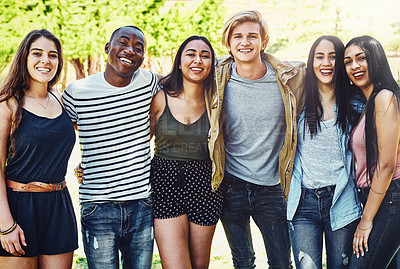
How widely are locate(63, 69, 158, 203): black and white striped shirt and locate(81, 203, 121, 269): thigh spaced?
0.29 ft

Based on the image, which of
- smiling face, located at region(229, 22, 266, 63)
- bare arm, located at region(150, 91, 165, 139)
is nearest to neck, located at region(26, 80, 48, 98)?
bare arm, located at region(150, 91, 165, 139)

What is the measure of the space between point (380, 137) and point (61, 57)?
2.40m

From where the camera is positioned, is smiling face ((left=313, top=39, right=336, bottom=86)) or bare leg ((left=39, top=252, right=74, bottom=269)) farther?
smiling face ((left=313, top=39, right=336, bottom=86))

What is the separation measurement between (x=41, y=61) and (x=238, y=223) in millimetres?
2008

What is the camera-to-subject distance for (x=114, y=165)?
3.27 m

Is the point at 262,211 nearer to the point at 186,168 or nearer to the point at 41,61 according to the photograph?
the point at 186,168

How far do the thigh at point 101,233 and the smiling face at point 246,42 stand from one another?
5.31 ft

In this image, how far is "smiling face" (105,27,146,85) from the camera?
3346 mm

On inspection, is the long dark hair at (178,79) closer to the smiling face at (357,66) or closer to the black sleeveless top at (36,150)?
the black sleeveless top at (36,150)

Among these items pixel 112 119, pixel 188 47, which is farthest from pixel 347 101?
pixel 112 119

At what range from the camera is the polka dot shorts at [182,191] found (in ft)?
10.9

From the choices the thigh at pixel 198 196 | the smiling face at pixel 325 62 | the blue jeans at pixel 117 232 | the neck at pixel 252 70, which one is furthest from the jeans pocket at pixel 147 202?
the smiling face at pixel 325 62

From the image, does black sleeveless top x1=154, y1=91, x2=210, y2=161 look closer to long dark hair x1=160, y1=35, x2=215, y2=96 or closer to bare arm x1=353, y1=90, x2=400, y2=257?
long dark hair x1=160, y1=35, x2=215, y2=96

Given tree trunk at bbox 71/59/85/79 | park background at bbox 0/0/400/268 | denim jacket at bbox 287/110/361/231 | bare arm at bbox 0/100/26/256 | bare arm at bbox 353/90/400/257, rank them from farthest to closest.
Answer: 1. tree trunk at bbox 71/59/85/79
2. park background at bbox 0/0/400/268
3. denim jacket at bbox 287/110/361/231
4. bare arm at bbox 353/90/400/257
5. bare arm at bbox 0/100/26/256
